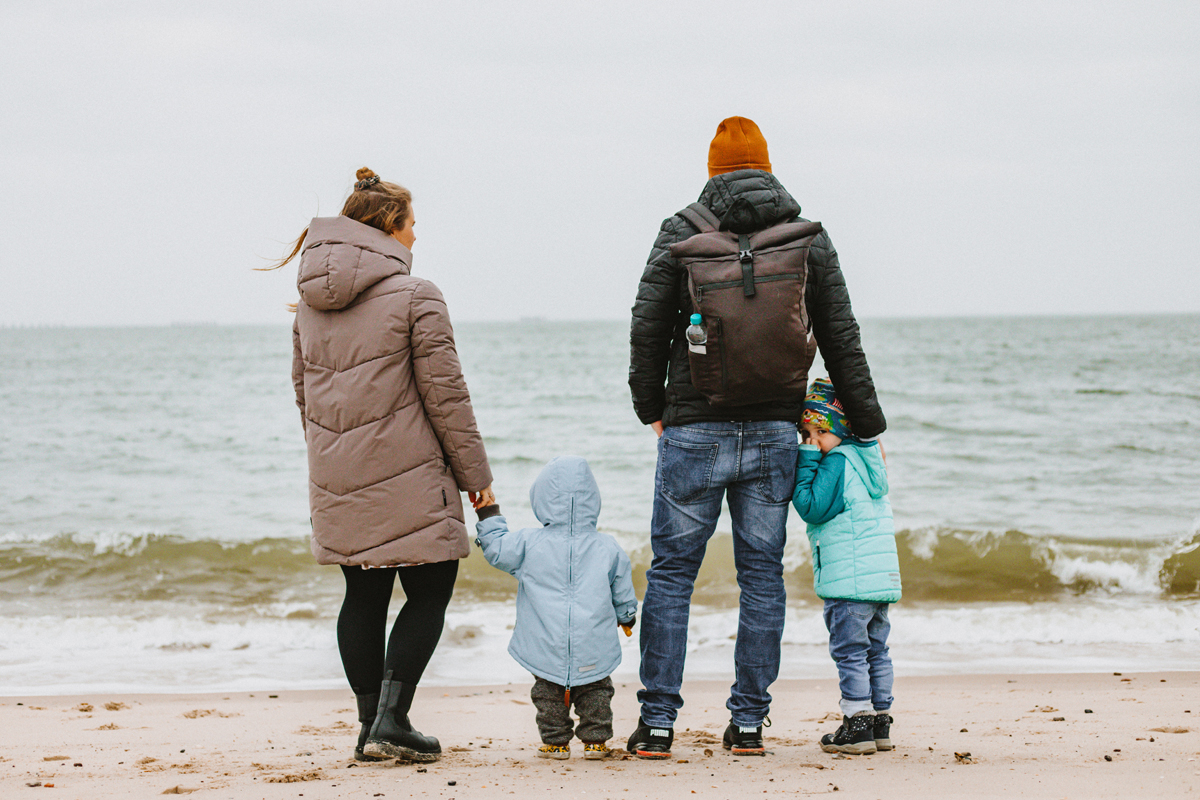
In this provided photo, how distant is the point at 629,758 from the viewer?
278 cm

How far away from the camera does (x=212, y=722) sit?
371cm

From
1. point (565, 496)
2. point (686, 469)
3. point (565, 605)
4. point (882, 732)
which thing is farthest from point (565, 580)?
point (882, 732)

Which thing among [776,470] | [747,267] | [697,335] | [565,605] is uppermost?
[747,267]

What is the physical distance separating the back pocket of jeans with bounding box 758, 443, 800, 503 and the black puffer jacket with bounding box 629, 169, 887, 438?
89mm

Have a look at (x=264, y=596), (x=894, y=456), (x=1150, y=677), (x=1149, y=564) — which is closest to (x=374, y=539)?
(x=1150, y=677)

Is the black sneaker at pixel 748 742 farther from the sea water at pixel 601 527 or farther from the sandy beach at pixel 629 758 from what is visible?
the sea water at pixel 601 527

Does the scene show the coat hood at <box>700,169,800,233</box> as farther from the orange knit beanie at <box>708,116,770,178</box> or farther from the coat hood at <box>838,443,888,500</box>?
the coat hood at <box>838,443,888,500</box>

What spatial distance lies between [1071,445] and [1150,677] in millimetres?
9123

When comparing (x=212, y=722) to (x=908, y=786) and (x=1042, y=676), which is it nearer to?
(x=908, y=786)

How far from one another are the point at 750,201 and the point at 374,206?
108 centimetres

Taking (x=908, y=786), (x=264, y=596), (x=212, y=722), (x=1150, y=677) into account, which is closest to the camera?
(x=908, y=786)

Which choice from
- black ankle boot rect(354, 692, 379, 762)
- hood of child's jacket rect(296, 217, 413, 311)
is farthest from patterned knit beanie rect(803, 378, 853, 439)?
black ankle boot rect(354, 692, 379, 762)

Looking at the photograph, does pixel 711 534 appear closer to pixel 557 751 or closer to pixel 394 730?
pixel 557 751

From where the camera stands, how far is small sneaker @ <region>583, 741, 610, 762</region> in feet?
9.12
